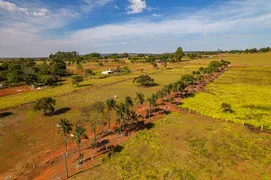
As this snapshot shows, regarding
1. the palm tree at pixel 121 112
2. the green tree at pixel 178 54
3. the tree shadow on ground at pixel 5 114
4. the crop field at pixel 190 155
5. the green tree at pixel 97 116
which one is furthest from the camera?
the green tree at pixel 178 54

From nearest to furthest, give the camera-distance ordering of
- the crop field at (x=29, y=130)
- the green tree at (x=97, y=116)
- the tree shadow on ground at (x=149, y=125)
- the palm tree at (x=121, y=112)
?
the crop field at (x=29, y=130) → the palm tree at (x=121, y=112) → the tree shadow on ground at (x=149, y=125) → the green tree at (x=97, y=116)

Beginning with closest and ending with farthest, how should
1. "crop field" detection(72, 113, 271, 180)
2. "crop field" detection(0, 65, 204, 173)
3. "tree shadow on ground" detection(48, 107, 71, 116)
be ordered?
"crop field" detection(72, 113, 271, 180), "crop field" detection(0, 65, 204, 173), "tree shadow on ground" detection(48, 107, 71, 116)

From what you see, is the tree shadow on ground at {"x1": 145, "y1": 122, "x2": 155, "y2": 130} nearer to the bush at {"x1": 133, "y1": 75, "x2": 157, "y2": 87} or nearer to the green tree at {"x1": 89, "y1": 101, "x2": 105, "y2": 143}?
the green tree at {"x1": 89, "y1": 101, "x2": 105, "y2": 143}

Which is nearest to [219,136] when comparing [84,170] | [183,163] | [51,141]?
[183,163]

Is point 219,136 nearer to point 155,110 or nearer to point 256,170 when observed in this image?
point 256,170

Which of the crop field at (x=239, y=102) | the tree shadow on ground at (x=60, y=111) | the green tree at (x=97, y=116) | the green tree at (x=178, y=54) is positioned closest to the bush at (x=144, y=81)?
the crop field at (x=239, y=102)

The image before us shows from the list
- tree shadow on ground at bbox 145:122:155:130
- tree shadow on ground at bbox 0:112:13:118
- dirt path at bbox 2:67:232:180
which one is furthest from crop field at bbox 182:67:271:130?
tree shadow on ground at bbox 0:112:13:118

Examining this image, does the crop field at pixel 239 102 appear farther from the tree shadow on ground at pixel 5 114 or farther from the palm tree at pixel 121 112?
the tree shadow on ground at pixel 5 114

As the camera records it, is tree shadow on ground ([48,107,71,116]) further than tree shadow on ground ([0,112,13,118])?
No

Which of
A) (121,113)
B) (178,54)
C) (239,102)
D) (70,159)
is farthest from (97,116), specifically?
(178,54)

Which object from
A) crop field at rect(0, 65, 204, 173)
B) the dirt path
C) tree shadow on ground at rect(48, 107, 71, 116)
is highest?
tree shadow on ground at rect(48, 107, 71, 116)
